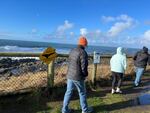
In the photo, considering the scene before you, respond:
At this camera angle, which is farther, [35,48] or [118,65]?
[35,48]

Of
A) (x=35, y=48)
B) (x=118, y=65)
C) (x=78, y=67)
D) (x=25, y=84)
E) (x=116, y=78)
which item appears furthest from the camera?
(x=35, y=48)

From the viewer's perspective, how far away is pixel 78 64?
25.2ft

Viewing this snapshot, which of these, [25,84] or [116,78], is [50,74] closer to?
[25,84]

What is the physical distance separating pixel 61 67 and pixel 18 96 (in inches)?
133

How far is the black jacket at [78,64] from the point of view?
761 cm

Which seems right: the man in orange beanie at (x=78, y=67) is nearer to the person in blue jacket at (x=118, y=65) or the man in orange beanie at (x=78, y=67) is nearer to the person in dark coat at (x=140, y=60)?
the person in blue jacket at (x=118, y=65)

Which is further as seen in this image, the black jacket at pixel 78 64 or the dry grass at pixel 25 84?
the dry grass at pixel 25 84

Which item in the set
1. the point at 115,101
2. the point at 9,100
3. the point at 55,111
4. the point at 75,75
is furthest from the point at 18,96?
the point at 115,101

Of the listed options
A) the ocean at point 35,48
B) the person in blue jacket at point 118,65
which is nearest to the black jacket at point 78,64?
the person in blue jacket at point 118,65

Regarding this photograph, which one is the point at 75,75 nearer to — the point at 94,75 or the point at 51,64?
the point at 51,64

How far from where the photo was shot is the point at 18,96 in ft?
28.4

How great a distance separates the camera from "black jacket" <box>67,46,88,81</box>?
25.0 feet

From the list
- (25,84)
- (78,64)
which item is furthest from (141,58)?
(78,64)

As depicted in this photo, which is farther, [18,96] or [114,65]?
[114,65]
